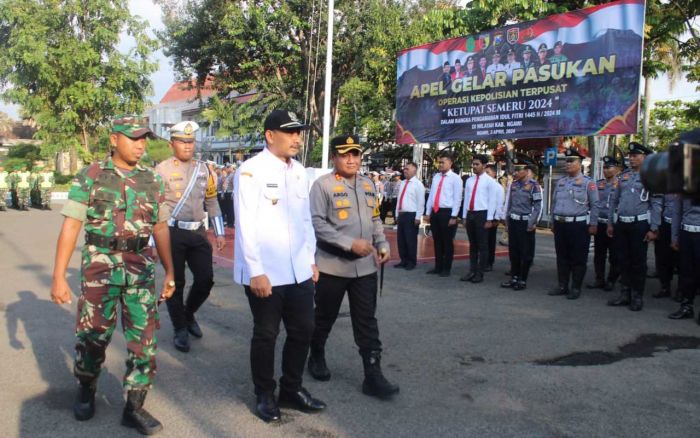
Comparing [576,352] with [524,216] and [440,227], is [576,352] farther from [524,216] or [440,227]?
[440,227]

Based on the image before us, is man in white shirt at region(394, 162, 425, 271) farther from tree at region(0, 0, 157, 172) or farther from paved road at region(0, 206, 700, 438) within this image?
tree at region(0, 0, 157, 172)

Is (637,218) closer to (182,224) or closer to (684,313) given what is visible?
(684,313)

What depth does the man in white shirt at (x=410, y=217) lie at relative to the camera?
10.5m

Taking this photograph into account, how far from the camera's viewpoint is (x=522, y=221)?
28.8ft

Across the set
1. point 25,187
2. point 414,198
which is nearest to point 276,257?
point 414,198

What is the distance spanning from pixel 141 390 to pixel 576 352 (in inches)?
147

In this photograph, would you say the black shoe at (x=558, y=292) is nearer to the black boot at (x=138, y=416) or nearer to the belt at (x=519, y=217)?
the belt at (x=519, y=217)

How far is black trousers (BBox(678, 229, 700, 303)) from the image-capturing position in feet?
21.8

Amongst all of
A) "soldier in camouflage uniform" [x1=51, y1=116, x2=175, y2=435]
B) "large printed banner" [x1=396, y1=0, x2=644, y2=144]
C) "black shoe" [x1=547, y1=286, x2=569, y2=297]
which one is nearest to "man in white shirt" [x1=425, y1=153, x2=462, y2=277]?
"black shoe" [x1=547, y1=286, x2=569, y2=297]

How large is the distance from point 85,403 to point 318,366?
1.63 metres

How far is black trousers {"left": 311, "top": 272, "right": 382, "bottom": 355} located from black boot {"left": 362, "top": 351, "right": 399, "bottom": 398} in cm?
5

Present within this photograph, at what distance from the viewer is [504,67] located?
45.0 feet

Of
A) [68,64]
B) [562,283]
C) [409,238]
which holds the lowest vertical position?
[562,283]

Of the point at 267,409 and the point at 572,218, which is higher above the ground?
the point at 572,218
